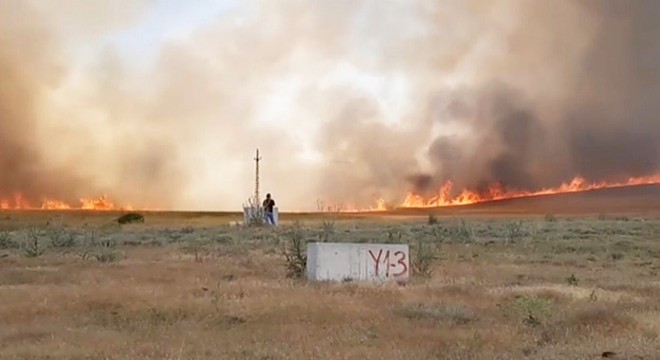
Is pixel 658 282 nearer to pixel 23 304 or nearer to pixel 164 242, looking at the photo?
pixel 23 304

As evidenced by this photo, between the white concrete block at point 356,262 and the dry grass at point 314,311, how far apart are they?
563 millimetres

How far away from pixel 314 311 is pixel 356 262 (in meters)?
5.02

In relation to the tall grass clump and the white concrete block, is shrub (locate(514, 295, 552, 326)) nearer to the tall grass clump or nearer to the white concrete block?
the white concrete block

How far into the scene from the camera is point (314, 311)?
13.2 meters

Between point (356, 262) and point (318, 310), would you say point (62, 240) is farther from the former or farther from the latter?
point (318, 310)

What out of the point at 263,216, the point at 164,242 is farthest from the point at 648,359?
the point at 263,216

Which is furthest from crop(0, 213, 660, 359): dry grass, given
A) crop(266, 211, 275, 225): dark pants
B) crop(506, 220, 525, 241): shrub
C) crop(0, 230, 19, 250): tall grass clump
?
crop(266, 211, 275, 225): dark pants

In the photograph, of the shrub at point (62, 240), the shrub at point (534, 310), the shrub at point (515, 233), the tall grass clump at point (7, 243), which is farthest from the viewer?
the shrub at point (515, 233)

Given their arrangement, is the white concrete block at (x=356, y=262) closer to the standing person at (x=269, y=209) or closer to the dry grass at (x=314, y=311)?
the dry grass at (x=314, y=311)

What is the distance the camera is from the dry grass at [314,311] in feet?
34.4

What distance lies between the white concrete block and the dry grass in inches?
22.2

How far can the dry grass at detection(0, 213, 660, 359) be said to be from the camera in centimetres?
1048

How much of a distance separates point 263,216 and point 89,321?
31.7 metres

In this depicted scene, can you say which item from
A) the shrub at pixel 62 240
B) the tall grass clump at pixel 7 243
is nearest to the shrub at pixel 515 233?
the shrub at pixel 62 240
